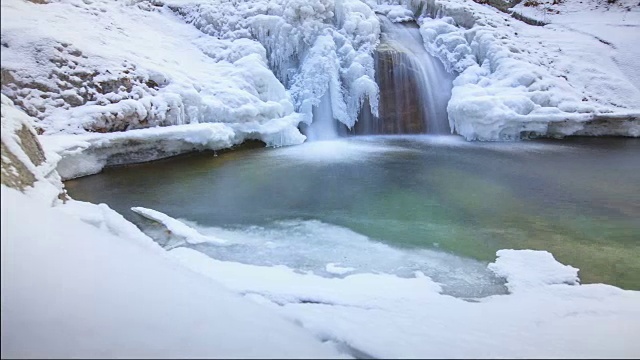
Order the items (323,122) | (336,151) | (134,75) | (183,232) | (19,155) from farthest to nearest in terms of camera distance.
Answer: (323,122), (336,151), (134,75), (183,232), (19,155)

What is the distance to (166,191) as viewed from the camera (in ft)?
19.2

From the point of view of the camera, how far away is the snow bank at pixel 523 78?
10117 mm

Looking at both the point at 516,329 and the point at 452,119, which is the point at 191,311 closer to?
the point at 516,329

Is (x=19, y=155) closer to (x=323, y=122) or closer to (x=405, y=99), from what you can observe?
(x=323, y=122)

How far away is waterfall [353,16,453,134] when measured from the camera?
36.8 feet

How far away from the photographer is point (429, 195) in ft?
19.5

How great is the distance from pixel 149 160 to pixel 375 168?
401 centimetres

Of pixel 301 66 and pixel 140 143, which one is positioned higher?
pixel 301 66

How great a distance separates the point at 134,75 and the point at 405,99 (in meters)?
6.73

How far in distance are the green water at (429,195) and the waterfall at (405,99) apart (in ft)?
7.16

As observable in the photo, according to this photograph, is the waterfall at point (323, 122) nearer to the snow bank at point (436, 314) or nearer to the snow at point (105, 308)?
the snow bank at point (436, 314)

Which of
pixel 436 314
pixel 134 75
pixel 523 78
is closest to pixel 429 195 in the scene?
pixel 436 314

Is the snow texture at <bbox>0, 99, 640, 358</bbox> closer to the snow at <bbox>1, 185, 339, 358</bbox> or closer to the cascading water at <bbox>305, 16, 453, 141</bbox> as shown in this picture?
the snow at <bbox>1, 185, 339, 358</bbox>

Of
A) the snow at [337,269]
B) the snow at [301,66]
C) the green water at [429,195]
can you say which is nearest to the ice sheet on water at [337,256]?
the snow at [337,269]
